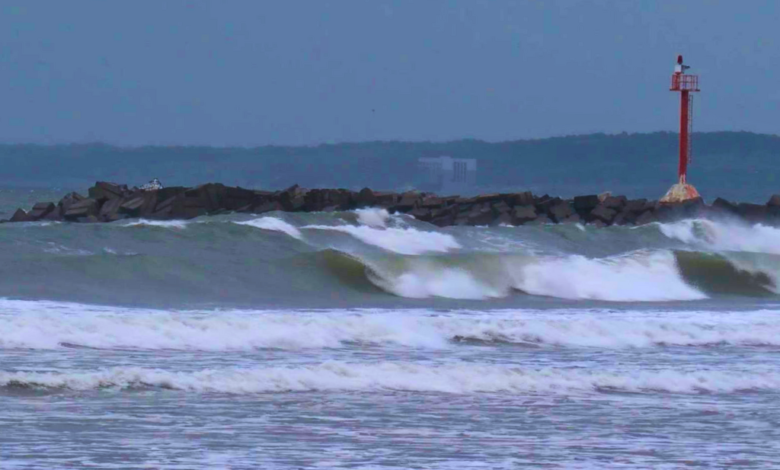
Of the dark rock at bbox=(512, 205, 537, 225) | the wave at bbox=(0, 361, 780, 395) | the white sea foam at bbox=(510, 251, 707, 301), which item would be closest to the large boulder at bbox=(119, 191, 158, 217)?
the dark rock at bbox=(512, 205, 537, 225)

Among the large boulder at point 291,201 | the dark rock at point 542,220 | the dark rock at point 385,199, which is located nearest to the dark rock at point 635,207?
the dark rock at point 542,220

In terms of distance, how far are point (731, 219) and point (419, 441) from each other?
25404 millimetres

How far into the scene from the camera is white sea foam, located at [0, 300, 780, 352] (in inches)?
457

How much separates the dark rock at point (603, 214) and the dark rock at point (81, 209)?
11317 millimetres

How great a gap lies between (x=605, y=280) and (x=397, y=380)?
1155cm

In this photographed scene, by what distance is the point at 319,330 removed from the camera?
12.4 metres

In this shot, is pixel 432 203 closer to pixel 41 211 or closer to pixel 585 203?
pixel 585 203

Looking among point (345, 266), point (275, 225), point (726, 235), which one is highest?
point (726, 235)

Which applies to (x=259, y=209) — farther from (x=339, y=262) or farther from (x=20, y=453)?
(x=20, y=453)

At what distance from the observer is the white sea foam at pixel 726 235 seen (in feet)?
96.9

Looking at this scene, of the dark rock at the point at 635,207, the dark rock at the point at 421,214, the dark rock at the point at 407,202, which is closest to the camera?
the dark rock at the point at 421,214

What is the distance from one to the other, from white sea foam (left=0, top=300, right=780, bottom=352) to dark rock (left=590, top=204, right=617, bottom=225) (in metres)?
16.8

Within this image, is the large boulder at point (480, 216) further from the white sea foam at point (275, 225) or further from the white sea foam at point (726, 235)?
the white sea foam at point (275, 225)

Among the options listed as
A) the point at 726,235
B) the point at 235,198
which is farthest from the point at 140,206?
the point at 726,235
